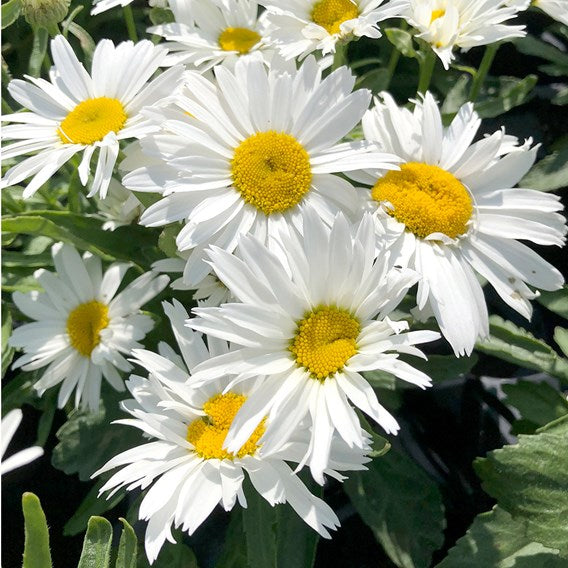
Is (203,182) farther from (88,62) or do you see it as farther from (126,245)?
(88,62)

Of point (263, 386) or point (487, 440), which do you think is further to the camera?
point (487, 440)

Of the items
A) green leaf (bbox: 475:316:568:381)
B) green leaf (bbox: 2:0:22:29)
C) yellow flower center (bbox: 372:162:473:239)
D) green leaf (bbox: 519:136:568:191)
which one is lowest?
green leaf (bbox: 475:316:568:381)

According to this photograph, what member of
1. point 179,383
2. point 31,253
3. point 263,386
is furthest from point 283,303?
point 31,253

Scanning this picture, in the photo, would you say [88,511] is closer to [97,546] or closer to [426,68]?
[97,546]

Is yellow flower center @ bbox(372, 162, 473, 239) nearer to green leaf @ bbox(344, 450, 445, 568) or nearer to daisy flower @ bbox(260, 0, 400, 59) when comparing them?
daisy flower @ bbox(260, 0, 400, 59)

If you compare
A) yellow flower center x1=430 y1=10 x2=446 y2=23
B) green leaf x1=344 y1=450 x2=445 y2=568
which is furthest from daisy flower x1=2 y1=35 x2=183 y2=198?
green leaf x1=344 y1=450 x2=445 y2=568

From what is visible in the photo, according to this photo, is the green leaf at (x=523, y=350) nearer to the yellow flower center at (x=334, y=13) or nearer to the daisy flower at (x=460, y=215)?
the daisy flower at (x=460, y=215)

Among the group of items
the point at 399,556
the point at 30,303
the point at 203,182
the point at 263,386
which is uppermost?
the point at 203,182
